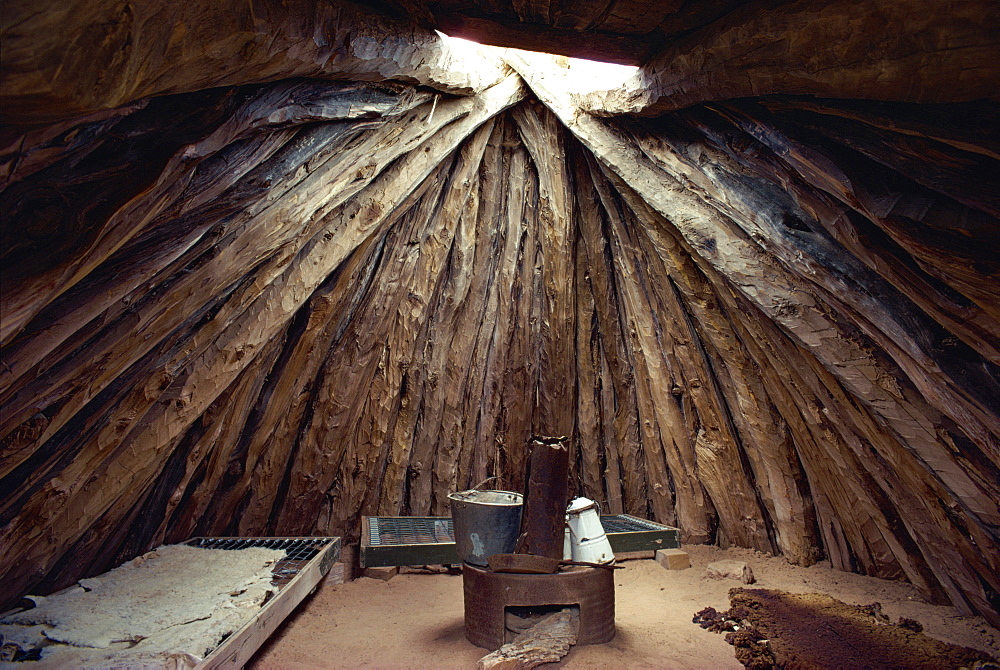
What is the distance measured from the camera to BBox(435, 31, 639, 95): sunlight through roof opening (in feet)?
9.59

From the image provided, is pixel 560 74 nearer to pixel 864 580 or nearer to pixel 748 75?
pixel 748 75

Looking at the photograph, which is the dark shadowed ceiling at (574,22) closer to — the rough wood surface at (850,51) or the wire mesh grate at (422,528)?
the rough wood surface at (850,51)

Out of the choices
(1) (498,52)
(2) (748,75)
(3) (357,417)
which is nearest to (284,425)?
(3) (357,417)

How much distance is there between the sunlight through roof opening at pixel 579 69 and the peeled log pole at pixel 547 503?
1.82 metres

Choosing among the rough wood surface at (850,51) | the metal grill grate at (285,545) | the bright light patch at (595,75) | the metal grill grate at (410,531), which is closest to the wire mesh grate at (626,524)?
the metal grill grate at (410,531)

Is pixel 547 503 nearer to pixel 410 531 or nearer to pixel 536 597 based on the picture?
pixel 536 597

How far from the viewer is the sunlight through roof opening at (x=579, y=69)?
2.92m

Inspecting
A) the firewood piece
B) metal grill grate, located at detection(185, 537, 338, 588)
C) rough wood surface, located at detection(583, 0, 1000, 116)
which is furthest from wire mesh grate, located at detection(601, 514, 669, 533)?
rough wood surface, located at detection(583, 0, 1000, 116)

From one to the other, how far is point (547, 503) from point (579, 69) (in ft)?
7.84

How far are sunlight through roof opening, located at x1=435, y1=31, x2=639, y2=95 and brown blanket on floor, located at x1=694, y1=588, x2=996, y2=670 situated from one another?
284 cm

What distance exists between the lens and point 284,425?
166 inches

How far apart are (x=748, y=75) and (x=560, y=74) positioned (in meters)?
1.63

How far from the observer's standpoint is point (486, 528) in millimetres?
2975

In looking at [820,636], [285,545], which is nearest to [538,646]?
[820,636]
